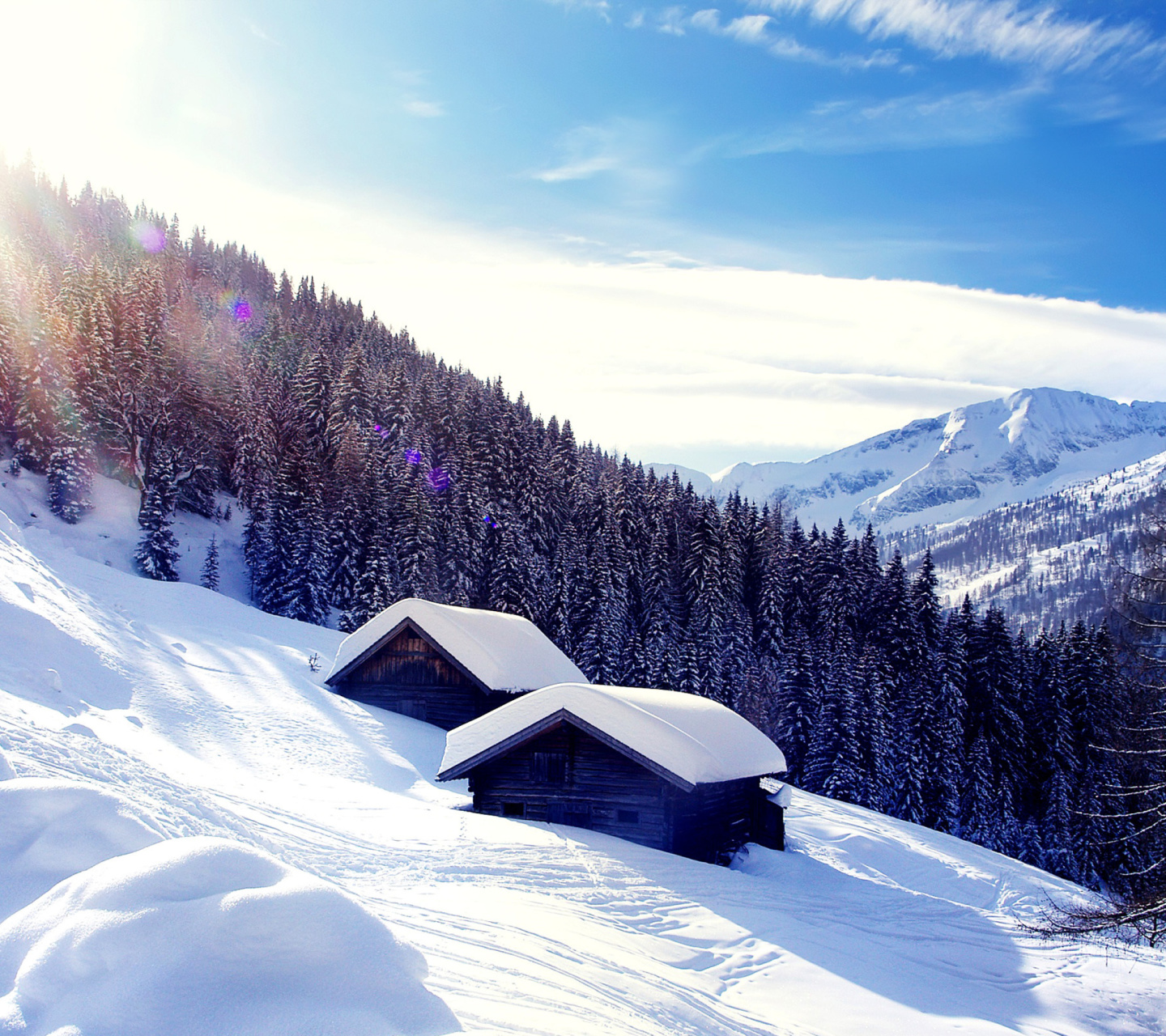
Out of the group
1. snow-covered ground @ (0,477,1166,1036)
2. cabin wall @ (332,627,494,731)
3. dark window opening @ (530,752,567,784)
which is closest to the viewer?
snow-covered ground @ (0,477,1166,1036)

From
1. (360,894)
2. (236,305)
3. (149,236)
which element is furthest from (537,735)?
(149,236)

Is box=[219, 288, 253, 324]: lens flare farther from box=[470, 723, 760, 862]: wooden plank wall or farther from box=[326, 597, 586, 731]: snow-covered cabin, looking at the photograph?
box=[470, 723, 760, 862]: wooden plank wall

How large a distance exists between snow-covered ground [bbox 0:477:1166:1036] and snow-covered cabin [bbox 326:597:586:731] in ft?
4.05

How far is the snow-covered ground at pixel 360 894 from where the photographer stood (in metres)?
4.86

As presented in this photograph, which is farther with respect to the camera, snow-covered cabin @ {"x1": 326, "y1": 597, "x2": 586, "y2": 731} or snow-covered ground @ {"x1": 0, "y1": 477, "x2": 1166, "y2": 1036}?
snow-covered cabin @ {"x1": 326, "y1": 597, "x2": 586, "y2": 731}

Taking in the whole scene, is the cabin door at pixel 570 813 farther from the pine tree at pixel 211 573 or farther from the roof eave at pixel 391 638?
the pine tree at pixel 211 573

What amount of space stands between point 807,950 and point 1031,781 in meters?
45.7

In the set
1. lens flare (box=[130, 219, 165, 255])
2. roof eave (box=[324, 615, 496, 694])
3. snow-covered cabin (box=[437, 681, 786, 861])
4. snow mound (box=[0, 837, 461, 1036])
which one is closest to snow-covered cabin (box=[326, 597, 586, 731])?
roof eave (box=[324, 615, 496, 694])

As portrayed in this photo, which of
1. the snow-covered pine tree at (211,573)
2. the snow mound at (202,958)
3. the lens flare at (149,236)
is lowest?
the snow mound at (202,958)

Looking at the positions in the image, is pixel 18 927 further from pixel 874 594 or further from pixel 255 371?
pixel 255 371

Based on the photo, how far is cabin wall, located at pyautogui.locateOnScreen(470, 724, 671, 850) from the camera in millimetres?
19859

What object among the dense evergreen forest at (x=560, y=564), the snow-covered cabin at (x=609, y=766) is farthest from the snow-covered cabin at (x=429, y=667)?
the dense evergreen forest at (x=560, y=564)

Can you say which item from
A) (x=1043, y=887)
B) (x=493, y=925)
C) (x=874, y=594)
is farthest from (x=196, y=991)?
(x=874, y=594)

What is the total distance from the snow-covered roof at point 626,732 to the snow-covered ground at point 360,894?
6.31ft
